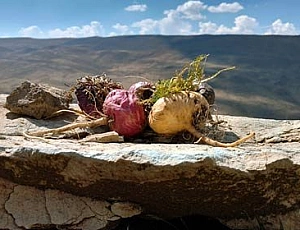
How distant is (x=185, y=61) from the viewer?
52.6 feet

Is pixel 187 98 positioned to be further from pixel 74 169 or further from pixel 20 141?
pixel 20 141

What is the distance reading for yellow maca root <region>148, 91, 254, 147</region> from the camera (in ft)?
5.32

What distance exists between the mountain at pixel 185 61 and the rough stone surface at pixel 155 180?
850cm

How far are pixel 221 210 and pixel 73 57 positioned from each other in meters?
19.2

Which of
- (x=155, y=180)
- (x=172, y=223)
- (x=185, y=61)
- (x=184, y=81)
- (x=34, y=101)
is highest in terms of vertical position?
(x=184, y=81)

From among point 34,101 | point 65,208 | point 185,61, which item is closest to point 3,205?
point 65,208

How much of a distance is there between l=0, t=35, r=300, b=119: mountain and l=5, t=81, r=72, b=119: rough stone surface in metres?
8.06

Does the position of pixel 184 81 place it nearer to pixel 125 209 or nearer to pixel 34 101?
pixel 125 209

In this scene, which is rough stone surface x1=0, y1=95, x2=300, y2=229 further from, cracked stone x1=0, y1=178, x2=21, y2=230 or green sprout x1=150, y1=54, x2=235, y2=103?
green sprout x1=150, y1=54, x2=235, y2=103

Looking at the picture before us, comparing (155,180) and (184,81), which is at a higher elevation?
(184,81)

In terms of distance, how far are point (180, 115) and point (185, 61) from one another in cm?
1456

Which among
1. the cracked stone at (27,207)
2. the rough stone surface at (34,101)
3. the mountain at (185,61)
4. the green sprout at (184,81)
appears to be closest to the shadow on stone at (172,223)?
the cracked stone at (27,207)

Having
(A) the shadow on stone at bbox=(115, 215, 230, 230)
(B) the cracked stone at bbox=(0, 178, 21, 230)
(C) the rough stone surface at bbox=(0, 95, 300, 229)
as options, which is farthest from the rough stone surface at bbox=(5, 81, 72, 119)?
(A) the shadow on stone at bbox=(115, 215, 230, 230)

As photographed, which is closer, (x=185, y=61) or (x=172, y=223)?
(x=172, y=223)
